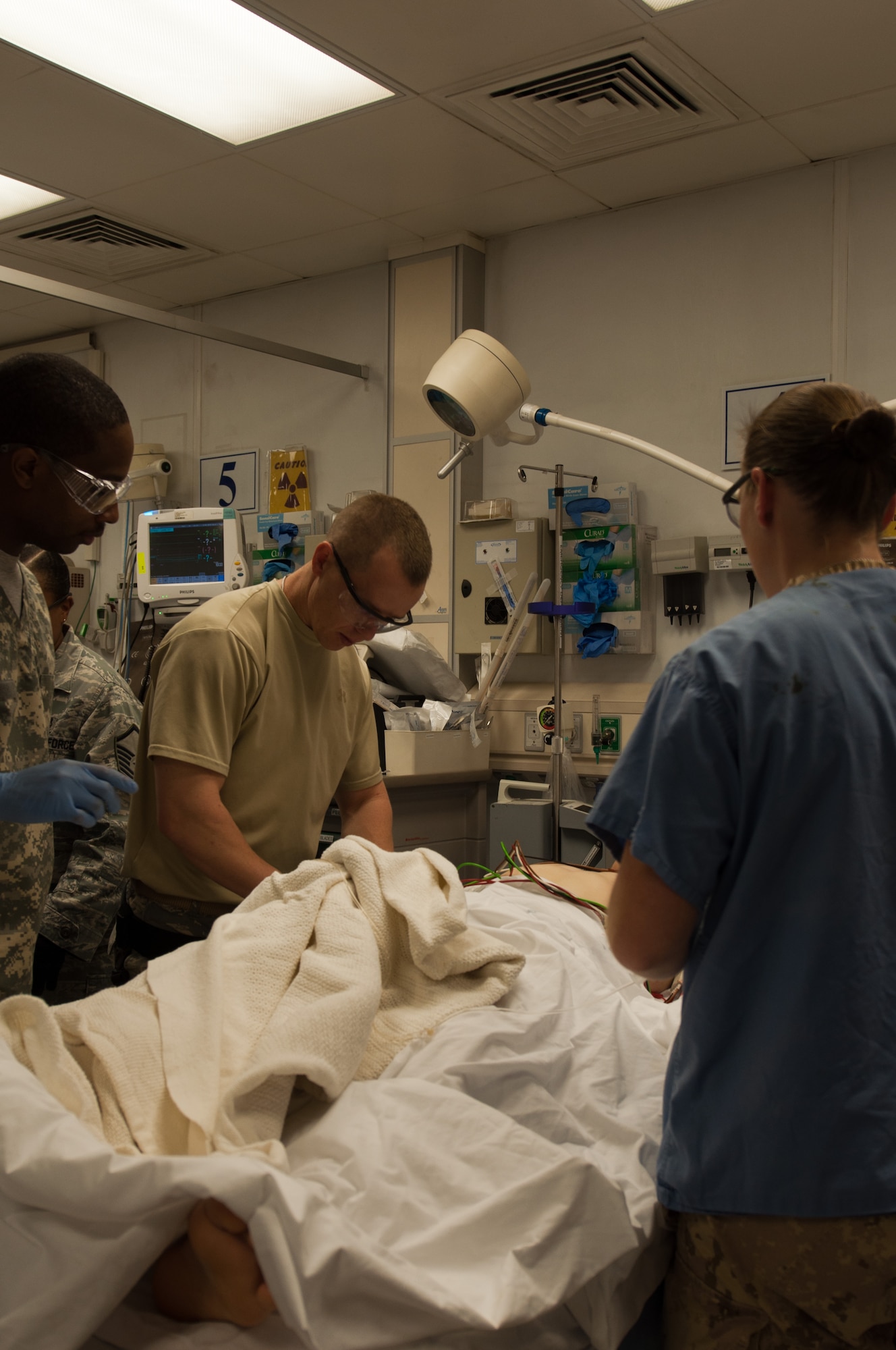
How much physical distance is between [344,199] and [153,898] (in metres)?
3.25

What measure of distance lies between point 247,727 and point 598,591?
254 centimetres

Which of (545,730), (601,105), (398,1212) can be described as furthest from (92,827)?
(601,105)

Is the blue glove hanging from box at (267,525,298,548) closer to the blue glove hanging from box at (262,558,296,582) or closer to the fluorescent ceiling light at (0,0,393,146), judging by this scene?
the blue glove hanging from box at (262,558,296,582)

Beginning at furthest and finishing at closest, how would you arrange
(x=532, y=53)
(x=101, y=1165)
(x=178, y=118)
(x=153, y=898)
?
(x=178, y=118)
(x=532, y=53)
(x=153, y=898)
(x=101, y=1165)

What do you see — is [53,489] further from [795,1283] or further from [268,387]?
[268,387]

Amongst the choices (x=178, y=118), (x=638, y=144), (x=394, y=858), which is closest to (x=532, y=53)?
(x=638, y=144)

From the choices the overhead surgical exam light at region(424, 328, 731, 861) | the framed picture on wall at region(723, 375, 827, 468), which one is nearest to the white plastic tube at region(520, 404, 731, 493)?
the overhead surgical exam light at region(424, 328, 731, 861)

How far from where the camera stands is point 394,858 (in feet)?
5.77

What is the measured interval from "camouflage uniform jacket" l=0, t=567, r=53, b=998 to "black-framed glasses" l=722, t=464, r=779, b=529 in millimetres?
1165

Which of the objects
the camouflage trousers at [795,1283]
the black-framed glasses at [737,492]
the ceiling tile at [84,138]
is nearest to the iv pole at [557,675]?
the ceiling tile at [84,138]

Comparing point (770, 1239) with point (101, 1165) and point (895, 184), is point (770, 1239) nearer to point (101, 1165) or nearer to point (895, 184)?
point (101, 1165)

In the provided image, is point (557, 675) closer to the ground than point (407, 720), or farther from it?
farther from it

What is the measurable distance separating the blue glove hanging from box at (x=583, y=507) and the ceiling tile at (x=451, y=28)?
1.59m

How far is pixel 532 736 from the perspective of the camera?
4555 mm
